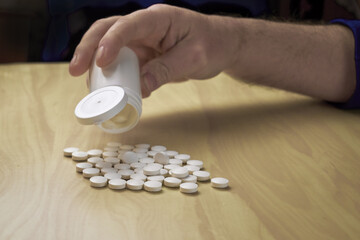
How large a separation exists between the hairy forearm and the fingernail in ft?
0.89

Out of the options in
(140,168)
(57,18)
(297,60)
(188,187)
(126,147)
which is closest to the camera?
(188,187)

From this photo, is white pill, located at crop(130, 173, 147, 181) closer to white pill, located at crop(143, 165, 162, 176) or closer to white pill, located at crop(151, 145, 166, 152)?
white pill, located at crop(143, 165, 162, 176)

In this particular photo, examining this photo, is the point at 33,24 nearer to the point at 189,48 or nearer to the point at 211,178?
the point at 189,48

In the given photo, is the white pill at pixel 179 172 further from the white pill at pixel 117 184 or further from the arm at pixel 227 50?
the arm at pixel 227 50

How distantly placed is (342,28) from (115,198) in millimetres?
921

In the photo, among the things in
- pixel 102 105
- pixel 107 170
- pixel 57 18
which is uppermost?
pixel 57 18

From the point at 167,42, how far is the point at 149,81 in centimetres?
13

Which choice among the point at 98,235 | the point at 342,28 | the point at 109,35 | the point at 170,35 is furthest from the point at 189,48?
the point at 98,235

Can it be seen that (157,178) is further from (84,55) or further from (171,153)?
(84,55)

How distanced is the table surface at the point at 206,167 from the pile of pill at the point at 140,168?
2 cm

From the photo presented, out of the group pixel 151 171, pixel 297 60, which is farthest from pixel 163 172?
pixel 297 60

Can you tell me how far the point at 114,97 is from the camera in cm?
85

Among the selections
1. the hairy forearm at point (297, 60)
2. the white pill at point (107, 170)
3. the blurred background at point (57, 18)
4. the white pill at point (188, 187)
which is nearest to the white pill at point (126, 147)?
the white pill at point (107, 170)

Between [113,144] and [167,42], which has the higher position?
[167,42]
